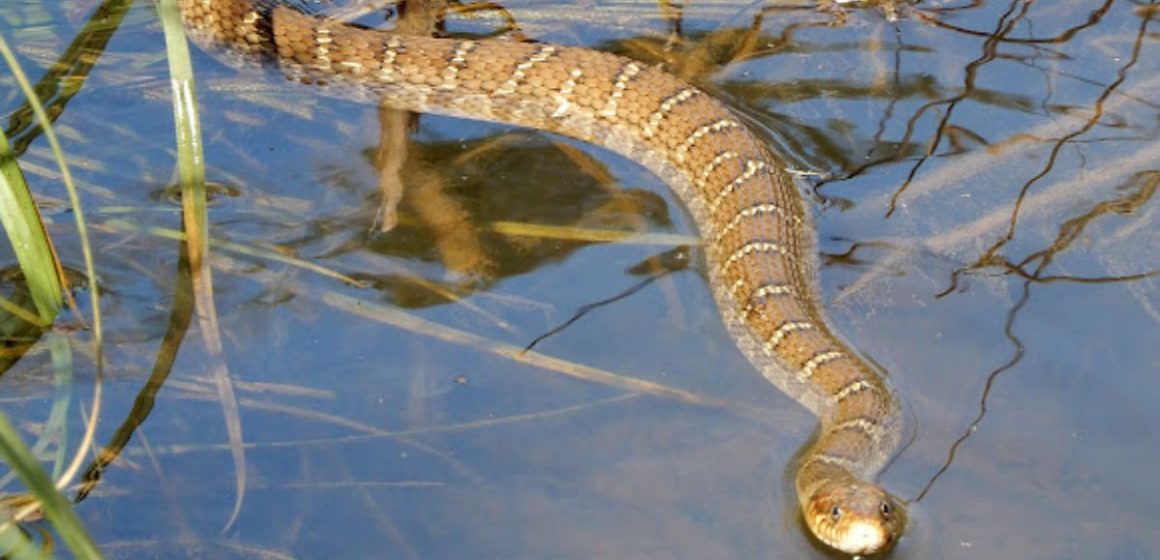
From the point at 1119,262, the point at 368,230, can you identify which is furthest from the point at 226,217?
the point at 1119,262

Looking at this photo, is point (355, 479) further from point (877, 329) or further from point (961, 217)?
point (961, 217)

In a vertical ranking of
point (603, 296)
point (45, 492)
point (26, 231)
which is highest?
point (45, 492)

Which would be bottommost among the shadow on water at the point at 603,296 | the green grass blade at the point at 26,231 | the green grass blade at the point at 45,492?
the shadow on water at the point at 603,296

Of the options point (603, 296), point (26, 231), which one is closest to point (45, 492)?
point (26, 231)

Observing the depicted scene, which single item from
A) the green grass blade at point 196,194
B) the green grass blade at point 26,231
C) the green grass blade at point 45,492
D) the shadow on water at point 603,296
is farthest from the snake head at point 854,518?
the green grass blade at point 26,231

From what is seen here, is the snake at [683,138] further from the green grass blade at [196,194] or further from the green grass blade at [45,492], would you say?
the green grass blade at [45,492]

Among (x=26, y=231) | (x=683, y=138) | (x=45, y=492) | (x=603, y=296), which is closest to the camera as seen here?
(x=45, y=492)

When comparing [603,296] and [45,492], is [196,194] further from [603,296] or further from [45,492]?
[45,492]

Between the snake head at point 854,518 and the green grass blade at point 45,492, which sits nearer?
the green grass blade at point 45,492
